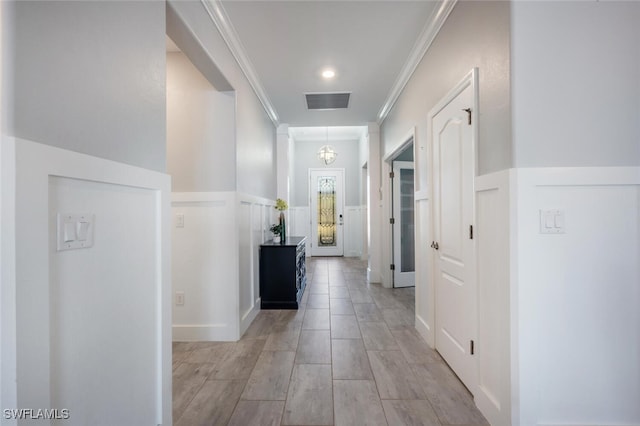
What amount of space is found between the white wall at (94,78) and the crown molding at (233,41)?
0.80 metres

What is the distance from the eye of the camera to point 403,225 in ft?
15.1

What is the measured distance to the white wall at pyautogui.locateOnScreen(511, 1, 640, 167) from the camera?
1355 mm

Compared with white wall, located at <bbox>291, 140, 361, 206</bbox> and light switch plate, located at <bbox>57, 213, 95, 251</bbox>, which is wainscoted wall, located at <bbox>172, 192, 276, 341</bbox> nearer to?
light switch plate, located at <bbox>57, 213, 95, 251</bbox>

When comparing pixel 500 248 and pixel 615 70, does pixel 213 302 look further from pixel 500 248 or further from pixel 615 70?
pixel 615 70

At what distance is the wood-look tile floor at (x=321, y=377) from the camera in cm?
163

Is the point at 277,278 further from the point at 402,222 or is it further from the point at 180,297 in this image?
the point at 402,222

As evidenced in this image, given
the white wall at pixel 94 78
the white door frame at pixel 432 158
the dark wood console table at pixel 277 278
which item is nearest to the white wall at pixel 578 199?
the white door frame at pixel 432 158

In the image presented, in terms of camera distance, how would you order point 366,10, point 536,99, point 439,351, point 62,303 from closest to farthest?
point 62,303
point 536,99
point 366,10
point 439,351

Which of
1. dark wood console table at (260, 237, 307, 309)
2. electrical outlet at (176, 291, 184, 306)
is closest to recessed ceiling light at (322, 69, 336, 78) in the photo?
dark wood console table at (260, 237, 307, 309)

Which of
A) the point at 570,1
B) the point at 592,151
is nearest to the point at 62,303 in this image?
the point at 592,151

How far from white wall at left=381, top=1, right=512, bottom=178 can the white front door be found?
0.12 metres

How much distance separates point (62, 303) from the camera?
875 millimetres

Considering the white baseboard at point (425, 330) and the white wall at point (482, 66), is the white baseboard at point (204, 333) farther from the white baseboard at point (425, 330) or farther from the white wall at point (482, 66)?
the white wall at point (482, 66)

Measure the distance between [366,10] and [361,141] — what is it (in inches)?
201
